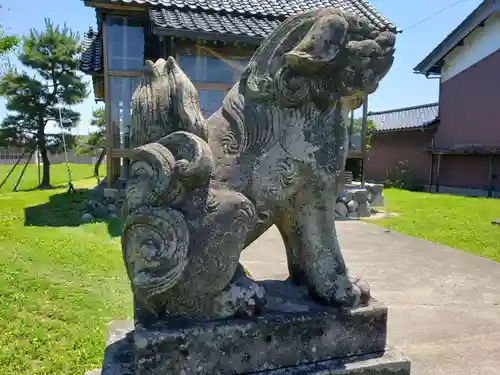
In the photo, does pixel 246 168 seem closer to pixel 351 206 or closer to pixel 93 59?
pixel 351 206

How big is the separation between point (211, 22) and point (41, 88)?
7412 mm

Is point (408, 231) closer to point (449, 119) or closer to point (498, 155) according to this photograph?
point (498, 155)

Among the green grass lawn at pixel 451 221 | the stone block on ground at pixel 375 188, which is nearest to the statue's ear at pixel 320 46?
the green grass lawn at pixel 451 221

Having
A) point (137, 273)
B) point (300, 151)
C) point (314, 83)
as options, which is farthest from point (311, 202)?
point (137, 273)

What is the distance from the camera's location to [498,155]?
12.6 meters

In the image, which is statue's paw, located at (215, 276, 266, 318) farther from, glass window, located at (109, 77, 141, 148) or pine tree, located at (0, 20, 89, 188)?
pine tree, located at (0, 20, 89, 188)

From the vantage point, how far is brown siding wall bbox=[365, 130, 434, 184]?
15.5 meters

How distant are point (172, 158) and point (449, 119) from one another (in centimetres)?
1503

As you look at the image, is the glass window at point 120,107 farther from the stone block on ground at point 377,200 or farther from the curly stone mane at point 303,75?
the curly stone mane at point 303,75

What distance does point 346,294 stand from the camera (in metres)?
1.59

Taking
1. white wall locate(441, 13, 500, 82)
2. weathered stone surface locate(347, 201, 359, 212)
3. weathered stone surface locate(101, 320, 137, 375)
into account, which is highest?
white wall locate(441, 13, 500, 82)

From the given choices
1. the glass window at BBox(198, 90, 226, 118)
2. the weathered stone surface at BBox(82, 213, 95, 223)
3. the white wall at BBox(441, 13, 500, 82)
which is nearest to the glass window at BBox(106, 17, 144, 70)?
the glass window at BBox(198, 90, 226, 118)

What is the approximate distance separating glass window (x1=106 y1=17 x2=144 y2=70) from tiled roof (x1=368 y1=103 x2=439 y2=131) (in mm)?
10941

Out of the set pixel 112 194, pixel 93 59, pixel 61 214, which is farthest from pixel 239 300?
pixel 93 59
